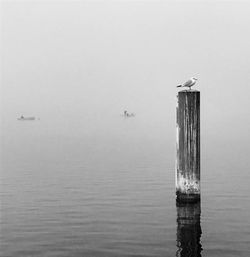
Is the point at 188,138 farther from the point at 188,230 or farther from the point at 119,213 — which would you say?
the point at 119,213

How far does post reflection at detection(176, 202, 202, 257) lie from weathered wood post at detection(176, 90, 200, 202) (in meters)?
0.99

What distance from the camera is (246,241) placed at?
15961 millimetres

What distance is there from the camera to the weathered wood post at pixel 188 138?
18781mm

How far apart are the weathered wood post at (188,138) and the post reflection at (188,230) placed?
99cm

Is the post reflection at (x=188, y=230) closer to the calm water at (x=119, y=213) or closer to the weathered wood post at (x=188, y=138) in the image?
the calm water at (x=119, y=213)

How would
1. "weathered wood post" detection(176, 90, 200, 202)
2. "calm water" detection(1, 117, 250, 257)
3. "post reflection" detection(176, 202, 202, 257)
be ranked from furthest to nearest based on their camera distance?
"weathered wood post" detection(176, 90, 200, 202) → "calm water" detection(1, 117, 250, 257) → "post reflection" detection(176, 202, 202, 257)

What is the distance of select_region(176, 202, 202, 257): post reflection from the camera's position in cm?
1551

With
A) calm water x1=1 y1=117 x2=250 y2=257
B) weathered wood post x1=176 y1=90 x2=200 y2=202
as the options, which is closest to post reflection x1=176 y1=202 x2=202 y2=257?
calm water x1=1 y1=117 x2=250 y2=257

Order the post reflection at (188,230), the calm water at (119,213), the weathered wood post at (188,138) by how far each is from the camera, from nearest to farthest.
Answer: the post reflection at (188,230) → the calm water at (119,213) → the weathered wood post at (188,138)

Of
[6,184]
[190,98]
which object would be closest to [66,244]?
[190,98]

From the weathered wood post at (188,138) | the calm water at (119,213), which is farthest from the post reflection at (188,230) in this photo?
the weathered wood post at (188,138)

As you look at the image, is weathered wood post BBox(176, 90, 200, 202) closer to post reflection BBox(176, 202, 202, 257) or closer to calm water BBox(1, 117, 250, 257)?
post reflection BBox(176, 202, 202, 257)

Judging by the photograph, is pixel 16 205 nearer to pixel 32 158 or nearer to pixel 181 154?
pixel 181 154

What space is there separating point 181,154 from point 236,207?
12.4 feet
